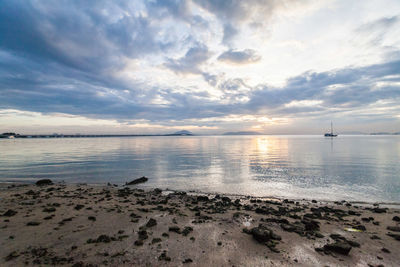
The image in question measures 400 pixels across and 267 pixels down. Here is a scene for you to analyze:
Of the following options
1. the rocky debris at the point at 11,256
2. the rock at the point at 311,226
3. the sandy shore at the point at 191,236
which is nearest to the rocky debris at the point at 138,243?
the sandy shore at the point at 191,236

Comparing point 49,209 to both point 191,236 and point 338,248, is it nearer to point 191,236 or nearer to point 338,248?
point 191,236

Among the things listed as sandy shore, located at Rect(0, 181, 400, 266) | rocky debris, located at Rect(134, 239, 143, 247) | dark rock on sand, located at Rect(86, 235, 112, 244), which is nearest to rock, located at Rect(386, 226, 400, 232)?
sandy shore, located at Rect(0, 181, 400, 266)

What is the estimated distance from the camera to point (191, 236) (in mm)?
9781

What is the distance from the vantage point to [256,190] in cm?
2245

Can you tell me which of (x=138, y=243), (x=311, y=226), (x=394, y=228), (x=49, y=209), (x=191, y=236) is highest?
(x=138, y=243)

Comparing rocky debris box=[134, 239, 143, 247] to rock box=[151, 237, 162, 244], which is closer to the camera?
rocky debris box=[134, 239, 143, 247]

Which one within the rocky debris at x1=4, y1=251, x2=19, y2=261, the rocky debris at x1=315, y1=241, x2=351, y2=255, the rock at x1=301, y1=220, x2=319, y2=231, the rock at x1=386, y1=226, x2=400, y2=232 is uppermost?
the rocky debris at x1=4, y1=251, x2=19, y2=261

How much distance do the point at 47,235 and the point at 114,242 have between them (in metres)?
3.75

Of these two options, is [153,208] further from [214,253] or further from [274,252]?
[274,252]

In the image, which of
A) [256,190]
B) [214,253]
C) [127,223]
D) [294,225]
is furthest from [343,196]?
[127,223]

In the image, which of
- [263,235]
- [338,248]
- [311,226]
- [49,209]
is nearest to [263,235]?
[263,235]

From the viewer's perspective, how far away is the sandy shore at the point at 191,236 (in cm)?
780

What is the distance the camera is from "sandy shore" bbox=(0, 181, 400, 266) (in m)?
7.80

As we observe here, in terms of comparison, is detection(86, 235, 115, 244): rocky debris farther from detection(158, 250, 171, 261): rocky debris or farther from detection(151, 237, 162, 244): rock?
detection(158, 250, 171, 261): rocky debris
